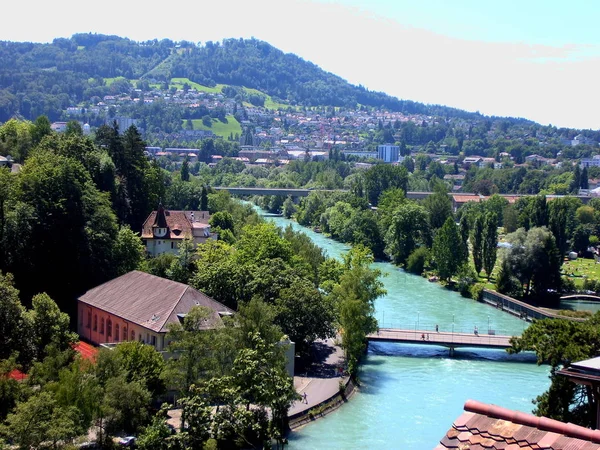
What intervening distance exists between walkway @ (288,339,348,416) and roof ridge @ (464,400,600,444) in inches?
913

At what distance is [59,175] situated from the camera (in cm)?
4088

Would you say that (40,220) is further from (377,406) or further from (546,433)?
(546,433)

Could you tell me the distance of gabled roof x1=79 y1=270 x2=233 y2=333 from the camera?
106 feet

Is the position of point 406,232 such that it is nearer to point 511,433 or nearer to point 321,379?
point 321,379

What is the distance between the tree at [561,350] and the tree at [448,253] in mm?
32167

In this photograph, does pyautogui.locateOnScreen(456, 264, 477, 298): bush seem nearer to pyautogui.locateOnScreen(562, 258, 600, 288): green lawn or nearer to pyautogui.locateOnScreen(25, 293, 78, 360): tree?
pyautogui.locateOnScreen(562, 258, 600, 288): green lawn

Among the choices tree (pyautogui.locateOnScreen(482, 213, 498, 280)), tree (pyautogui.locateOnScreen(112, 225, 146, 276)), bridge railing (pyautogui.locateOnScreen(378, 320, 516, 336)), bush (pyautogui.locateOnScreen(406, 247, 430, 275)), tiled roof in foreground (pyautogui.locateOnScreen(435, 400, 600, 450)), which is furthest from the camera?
bush (pyautogui.locateOnScreen(406, 247, 430, 275))

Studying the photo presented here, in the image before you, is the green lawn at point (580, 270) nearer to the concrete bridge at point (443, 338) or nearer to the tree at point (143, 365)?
the concrete bridge at point (443, 338)

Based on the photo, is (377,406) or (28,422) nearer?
(28,422)

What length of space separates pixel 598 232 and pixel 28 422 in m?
70.7

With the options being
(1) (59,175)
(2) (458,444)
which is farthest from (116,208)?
(2) (458,444)

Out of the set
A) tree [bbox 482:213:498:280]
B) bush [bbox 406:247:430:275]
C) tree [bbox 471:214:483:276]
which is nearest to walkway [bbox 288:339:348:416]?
tree [bbox 482:213:498:280]

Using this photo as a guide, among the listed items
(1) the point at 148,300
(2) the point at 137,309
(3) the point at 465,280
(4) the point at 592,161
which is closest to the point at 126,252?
(1) the point at 148,300

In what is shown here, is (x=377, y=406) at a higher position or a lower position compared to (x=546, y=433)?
lower
